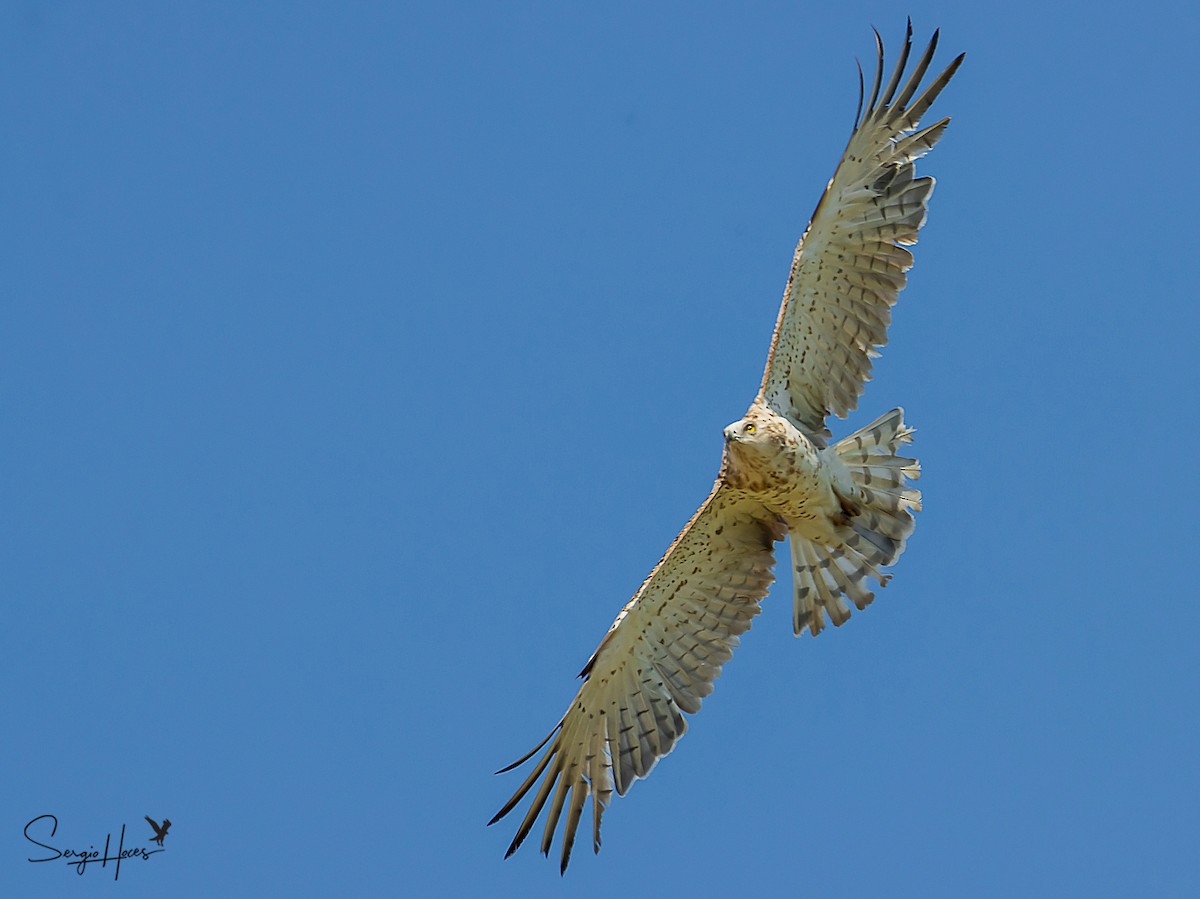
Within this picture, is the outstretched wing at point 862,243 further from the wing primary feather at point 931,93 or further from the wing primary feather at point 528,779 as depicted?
the wing primary feather at point 528,779

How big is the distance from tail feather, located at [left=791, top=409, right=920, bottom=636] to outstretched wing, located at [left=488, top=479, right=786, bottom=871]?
0.34m

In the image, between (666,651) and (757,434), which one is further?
(666,651)

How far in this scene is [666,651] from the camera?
13.7 m

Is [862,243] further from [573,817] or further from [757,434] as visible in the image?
[573,817]

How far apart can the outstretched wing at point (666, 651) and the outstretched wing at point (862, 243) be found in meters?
1.15

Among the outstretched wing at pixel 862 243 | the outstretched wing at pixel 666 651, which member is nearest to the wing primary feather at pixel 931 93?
the outstretched wing at pixel 862 243

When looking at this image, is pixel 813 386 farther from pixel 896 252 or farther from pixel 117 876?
pixel 117 876

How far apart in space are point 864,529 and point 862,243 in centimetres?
206

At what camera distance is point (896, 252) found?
43.8 ft

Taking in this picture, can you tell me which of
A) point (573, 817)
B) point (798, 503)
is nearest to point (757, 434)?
point (798, 503)

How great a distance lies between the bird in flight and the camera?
13227 mm

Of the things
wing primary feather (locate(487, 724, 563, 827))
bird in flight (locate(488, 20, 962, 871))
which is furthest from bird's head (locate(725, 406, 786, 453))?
wing primary feather (locate(487, 724, 563, 827))

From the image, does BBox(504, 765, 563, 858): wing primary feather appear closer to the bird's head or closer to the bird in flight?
the bird in flight

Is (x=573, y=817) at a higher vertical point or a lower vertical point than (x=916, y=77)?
lower
